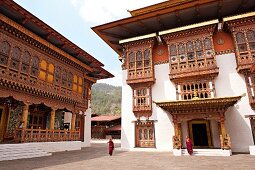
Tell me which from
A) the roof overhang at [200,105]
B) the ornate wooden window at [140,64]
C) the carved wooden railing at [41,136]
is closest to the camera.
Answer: the roof overhang at [200,105]

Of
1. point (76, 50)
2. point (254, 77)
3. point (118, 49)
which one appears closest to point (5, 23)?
point (76, 50)

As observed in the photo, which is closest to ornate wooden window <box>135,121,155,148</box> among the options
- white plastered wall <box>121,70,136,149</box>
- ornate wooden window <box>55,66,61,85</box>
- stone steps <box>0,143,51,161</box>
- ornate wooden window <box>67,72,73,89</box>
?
white plastered wall <box>121,70,136,149</box>

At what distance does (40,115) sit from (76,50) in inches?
231

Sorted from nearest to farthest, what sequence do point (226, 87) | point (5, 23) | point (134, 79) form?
point (5, 23) → point (226, 87) → point (134, 79)

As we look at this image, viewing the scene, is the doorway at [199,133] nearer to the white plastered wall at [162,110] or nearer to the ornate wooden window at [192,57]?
the white plastered wall at [162,110]

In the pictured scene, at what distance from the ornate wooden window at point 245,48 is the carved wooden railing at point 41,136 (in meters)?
12.7

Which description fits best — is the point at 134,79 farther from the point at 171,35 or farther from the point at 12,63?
the point at 12,63

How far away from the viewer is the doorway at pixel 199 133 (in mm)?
12812

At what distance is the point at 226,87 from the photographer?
1246 centimetres

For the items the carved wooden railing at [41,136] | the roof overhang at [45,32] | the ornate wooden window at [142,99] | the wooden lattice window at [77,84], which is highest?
the roof overhang at [45,32]

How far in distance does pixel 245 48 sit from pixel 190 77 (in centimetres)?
382

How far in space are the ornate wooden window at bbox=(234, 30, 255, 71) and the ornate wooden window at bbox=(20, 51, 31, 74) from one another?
13.0m

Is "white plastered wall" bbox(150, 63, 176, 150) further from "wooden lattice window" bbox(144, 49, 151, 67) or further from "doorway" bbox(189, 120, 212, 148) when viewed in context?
"doorway" bbox(189, 120, 212, 148)

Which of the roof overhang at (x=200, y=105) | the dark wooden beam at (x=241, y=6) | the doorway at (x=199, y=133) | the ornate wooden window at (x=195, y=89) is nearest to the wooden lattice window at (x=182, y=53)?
the ornate wooden window at (x=195, y=89)
